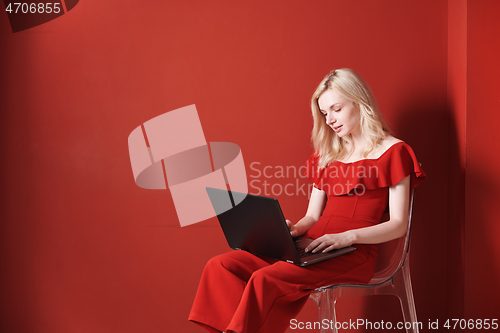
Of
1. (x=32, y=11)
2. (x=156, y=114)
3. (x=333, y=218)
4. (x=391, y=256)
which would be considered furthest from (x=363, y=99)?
(x=32, y=11)

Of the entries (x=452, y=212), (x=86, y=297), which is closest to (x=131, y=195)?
(x=86, y=297)

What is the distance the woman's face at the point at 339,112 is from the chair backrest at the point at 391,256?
310 mm

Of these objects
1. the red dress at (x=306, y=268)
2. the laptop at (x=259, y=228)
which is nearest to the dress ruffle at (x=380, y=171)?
the red dress at (x=306, y=268)

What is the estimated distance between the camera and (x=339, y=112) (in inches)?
57.5

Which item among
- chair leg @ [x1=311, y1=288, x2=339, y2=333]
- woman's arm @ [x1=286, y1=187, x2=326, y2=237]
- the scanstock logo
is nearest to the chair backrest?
chair leg @ [x1=311, y1=288, x2=339, y2=333]

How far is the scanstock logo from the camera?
69.5 inches

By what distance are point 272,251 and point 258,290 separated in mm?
171

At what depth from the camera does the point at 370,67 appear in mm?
1715

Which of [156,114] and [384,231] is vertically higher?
[156,114]

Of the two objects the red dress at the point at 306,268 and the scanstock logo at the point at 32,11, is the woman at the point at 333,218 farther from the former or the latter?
the scanstock logo at the point at 32,11

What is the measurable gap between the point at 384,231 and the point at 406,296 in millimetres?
244

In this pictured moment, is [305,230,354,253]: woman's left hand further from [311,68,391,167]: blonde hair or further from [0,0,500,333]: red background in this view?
[0,0,500,333]: red background

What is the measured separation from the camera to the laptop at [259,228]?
1150 mm

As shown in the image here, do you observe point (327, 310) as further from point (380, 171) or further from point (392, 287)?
point (380, 171)
